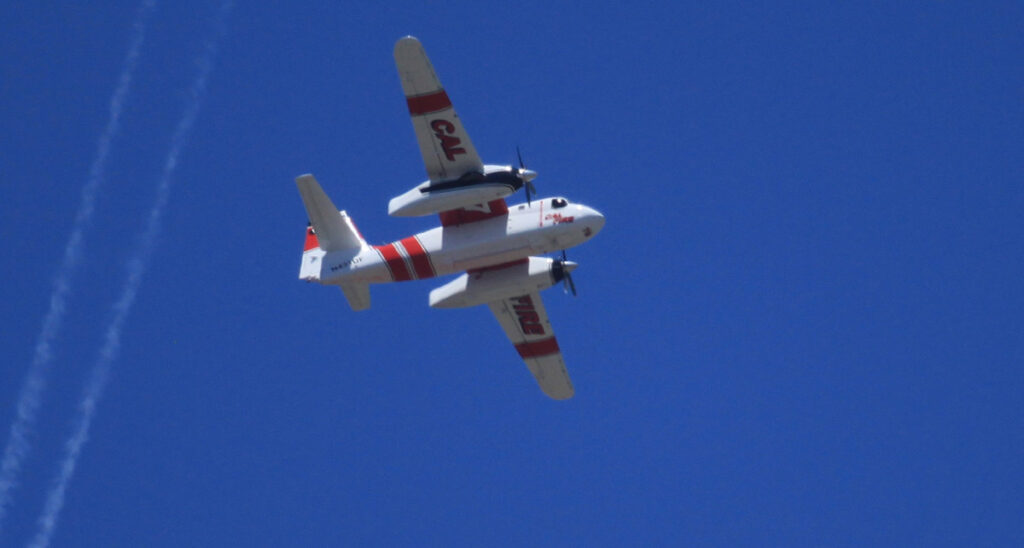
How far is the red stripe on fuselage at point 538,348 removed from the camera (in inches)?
2018

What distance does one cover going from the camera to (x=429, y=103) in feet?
142

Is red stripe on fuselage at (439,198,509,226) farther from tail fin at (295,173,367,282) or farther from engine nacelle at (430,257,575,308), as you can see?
tail fin at (295,173,367,282)

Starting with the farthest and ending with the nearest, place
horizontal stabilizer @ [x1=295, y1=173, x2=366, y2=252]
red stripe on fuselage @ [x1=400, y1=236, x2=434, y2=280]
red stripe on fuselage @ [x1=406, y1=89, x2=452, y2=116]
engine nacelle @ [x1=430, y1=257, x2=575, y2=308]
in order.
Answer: engine nacelle @ [x1=430, y1=257, x2=575, y2=308] → red stripe on fuselage @ [x1=400, y1=236, x2=434, y2=280] → horizontal stabilizer @ [x1=295, y1=173, x2=366, y2=252] → red stripe on fuselage @ [x1=406, y1=89, x2=452, y2=116]

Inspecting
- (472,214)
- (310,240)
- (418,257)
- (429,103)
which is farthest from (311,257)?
(429,103)

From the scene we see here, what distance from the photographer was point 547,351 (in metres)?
51.4

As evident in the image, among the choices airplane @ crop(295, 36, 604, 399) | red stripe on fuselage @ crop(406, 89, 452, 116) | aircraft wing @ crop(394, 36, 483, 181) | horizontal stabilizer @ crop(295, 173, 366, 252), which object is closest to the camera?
aircraft wing @ crop(394, 36, 483, 181)

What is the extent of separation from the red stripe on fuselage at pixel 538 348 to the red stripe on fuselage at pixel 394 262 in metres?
7.02

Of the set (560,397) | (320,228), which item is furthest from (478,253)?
(560,397)

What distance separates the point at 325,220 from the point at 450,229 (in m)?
4.39

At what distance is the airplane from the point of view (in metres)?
43.8

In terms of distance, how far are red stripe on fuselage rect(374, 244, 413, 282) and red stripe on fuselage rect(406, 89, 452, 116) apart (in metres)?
5.31

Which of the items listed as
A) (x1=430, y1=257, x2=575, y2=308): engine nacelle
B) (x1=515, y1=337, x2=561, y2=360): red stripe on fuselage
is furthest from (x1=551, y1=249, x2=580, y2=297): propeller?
(x1=515, y1=337, x2=561, y2=360): red stripe on fuselage

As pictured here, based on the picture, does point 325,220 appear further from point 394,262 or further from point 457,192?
point 457,192

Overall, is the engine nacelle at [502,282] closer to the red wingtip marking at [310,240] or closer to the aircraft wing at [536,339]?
the aircraft wing at [536,339]
